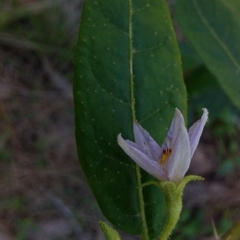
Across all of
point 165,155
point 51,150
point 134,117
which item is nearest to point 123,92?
point 134,117

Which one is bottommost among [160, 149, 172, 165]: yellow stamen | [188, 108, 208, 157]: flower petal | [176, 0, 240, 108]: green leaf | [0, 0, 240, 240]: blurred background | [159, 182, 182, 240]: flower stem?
[0, 0, 240, 240]: blurred background

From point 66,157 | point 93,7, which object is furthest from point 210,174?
point 93,7

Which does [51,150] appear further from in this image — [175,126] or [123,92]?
[175,126]

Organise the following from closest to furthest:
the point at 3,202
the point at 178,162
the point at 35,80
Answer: the point at 178,162 → the point at 3,202 → the point at 35,80

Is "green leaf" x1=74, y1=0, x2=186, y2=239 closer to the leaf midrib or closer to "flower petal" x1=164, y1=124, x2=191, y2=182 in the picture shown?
the leaf midrib

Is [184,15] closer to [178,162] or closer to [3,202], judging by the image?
[178,162]

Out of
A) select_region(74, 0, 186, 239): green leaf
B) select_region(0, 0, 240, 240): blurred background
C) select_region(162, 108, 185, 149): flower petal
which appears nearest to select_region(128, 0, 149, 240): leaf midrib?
select_region(74, 0, 186, 239): green leaf
